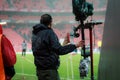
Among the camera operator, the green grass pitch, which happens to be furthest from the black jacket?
the green grass pitch

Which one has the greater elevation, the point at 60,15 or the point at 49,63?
the point at 49,63

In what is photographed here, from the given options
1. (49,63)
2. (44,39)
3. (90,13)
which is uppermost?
(90,13)

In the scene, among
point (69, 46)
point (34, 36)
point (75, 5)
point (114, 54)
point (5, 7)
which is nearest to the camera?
point (114, 54)

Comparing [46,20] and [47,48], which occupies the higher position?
[46,20]

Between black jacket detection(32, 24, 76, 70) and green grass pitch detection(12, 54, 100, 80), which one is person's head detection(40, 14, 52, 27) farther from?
green grass pitch detection(12, 54, 100, 80)

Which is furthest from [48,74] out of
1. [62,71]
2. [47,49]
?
[62,71]

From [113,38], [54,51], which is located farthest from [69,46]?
[113,38]

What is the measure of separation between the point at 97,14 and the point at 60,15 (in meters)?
3.44

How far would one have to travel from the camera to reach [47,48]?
2992mm

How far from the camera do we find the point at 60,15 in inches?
1184

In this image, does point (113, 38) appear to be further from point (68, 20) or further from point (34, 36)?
point (68, 20)

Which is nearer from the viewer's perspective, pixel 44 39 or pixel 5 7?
pixel 44 39

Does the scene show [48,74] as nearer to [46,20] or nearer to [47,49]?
[47,49]

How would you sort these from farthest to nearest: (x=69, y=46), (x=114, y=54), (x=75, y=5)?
(x=69, y=46)
(x=75, y=5)
(x=114, y=54)
